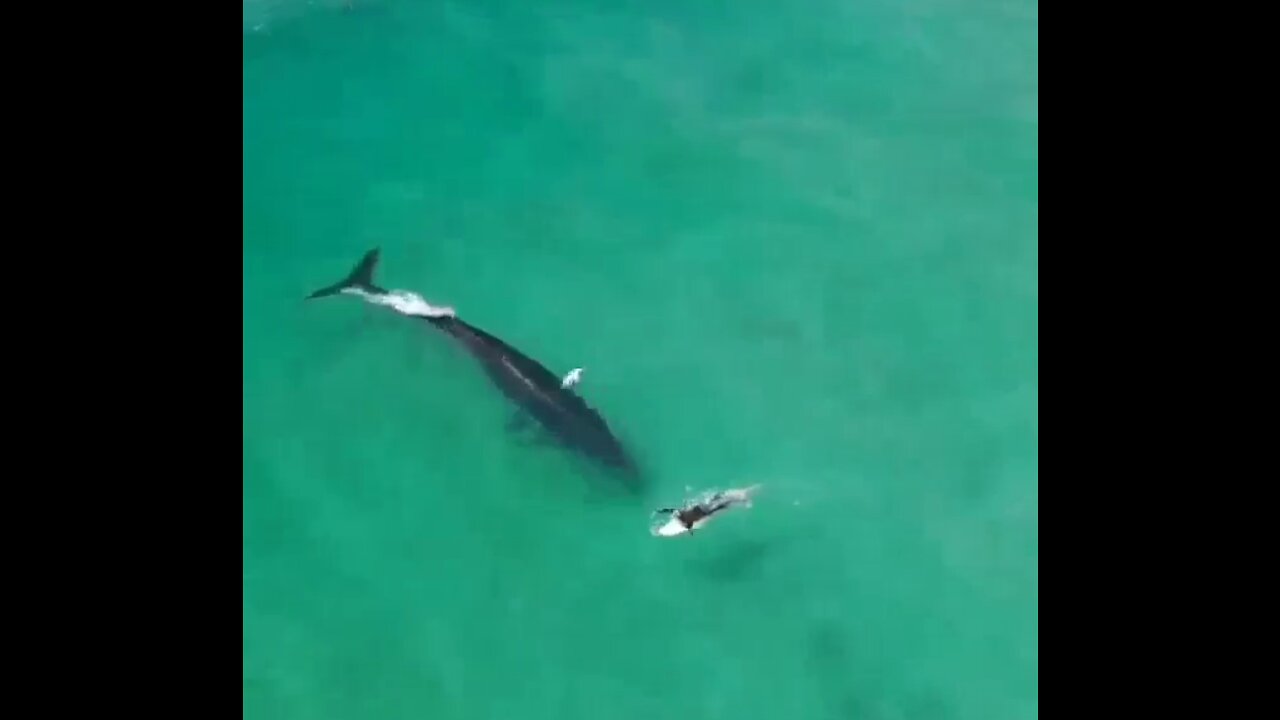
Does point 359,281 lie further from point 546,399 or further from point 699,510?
point 699,510

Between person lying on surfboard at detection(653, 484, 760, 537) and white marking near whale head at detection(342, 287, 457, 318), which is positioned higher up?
white marking near whale head at detection(342, 287, 457, 318)

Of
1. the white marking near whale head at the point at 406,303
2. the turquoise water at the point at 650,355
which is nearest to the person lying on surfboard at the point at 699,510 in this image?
the turquoise water at the point at 650,355

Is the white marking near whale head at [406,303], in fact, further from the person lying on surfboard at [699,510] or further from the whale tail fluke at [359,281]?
the person lying on surfboard at [699,510]

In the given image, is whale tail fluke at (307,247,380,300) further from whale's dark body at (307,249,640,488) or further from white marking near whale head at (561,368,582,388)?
white marking near whale head at (561,368,582,388)

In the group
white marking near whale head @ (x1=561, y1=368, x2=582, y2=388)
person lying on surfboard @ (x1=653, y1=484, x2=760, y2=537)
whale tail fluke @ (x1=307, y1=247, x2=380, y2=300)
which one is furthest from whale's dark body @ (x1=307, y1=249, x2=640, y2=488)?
whale tail fluke @ (x1=307, y1=247, x2=380, y2=300)
